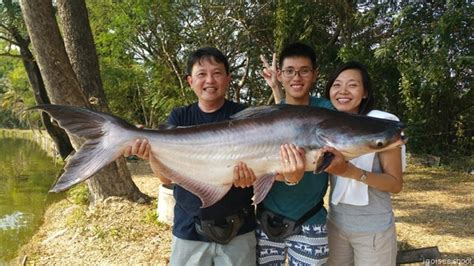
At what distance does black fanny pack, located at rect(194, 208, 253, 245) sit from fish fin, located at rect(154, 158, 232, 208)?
0.48 feet

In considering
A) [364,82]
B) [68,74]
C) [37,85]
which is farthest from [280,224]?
[37,85]

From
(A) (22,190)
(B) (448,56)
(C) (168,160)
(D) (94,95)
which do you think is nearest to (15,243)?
(D) (94,95)

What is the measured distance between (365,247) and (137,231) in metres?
5.08

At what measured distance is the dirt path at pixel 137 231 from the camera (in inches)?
254

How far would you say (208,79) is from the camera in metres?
3.03

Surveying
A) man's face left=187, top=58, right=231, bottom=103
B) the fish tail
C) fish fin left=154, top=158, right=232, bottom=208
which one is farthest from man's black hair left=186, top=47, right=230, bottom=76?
fish fin left=154, top=158, right=232, bottom=208

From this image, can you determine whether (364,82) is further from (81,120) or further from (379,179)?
(81,120)

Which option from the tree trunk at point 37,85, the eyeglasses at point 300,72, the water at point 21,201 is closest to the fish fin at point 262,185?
the eyeglasses at point 300,72

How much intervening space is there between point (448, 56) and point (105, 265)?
286 inches

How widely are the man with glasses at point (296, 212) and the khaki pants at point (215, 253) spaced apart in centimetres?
12

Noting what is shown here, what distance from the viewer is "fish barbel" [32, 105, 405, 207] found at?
102 inches

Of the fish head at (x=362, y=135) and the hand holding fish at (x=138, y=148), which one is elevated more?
the fish head at (x=362, y=135)

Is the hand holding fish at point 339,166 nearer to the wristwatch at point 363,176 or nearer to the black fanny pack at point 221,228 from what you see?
the wristwatch at point 363,176

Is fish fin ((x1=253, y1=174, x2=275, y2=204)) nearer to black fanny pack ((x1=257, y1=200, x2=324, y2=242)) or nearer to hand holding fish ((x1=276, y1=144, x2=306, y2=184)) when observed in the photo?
hand holding fish ((x1=276, y1=144, x2=306, y2=184))
